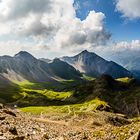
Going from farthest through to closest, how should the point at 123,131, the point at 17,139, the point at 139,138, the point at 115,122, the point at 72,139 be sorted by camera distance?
the point at 115,122
the point at 123,131
the point at 72,139
the point at 139,138
the point at 17,139

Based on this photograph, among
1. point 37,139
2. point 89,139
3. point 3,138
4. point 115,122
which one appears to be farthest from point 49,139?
point 115,122

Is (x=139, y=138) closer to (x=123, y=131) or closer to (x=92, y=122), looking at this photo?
(x=123, y=131)

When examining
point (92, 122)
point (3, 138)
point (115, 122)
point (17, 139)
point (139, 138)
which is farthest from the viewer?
point (115, 122)

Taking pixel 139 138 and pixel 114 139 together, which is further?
pixel 114 139

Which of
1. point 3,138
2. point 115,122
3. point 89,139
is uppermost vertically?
point 3,138

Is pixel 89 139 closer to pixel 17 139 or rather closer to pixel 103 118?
pixel 17 139

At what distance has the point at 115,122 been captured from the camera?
157500 mm

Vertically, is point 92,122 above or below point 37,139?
below

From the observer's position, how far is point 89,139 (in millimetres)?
51844

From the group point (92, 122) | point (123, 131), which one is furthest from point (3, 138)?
point (92, 122)

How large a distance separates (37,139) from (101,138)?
12153 mm

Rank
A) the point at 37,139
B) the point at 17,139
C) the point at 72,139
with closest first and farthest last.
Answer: the point at 17,139 → the point at 37,139 → the point at 72,139

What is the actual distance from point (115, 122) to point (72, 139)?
10971 centimetres

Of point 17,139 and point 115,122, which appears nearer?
point 17,139
